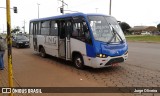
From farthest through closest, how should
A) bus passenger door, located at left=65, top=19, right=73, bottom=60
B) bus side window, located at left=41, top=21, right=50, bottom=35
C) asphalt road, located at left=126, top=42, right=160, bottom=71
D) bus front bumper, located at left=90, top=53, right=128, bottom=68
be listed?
bus side window, located at left=41, top=21, right=50, bottom=35 < asphalt road, located at left=126, top=42, right=160, bottom=71 < bus passenger door, located at left=65, top=19, right=73, bottom=60 < bus front bumper, located at left=90, top=53, right=128, bottom=68

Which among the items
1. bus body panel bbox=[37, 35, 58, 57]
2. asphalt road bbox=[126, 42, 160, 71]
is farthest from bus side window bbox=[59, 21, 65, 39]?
asphalt road bbox=[126, 42, 160, 71]

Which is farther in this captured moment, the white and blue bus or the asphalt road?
the asphalt road

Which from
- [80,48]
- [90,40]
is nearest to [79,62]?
[80,48]

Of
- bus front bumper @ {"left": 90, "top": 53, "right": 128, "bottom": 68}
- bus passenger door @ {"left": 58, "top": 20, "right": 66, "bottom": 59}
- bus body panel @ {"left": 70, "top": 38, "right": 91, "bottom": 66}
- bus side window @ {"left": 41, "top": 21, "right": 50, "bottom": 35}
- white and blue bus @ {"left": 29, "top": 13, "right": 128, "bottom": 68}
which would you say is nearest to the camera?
bus front bumper @ {"left": 90, "top": 53, "right": 128, "bottom": 68}

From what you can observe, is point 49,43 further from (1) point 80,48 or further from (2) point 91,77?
(2) point 91,77

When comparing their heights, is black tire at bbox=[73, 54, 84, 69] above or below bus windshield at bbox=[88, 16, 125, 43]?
below

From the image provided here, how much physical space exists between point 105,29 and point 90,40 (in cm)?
93

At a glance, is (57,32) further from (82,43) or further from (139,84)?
(139,84)

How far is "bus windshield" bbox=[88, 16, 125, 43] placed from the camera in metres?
9.36

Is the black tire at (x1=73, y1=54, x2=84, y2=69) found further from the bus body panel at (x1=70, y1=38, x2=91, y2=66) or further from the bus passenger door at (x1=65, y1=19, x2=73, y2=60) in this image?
the bus passenger door at (x1=65, y1=19, x2=73, y2=60)

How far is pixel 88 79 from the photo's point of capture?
828 cm

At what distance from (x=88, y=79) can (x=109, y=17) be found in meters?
3.48

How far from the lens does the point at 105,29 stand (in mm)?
9594

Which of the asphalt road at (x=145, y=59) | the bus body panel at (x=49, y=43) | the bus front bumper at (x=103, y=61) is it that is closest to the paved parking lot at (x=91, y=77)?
the bus front bumper at (x=103, y=61)
